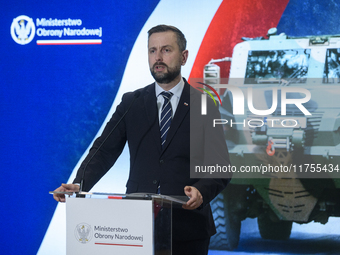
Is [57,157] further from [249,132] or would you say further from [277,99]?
[277,99]

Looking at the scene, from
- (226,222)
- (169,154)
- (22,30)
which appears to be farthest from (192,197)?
(22,30)

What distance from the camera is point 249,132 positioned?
129 inches

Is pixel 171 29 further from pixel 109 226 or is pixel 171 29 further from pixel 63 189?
pixel 109 226

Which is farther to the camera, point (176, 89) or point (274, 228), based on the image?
point (274, 228)

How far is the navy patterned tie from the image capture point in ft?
6.67

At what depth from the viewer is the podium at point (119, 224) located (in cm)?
134

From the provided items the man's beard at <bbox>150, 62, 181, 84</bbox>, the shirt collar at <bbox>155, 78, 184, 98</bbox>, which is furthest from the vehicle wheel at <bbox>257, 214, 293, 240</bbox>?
the man's beard at <bbox>150, 62, 181, 84</bbox>

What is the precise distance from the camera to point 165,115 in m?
2.09

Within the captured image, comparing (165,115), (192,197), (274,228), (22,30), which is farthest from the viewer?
(22,30)

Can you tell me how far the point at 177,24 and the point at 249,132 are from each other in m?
1.20

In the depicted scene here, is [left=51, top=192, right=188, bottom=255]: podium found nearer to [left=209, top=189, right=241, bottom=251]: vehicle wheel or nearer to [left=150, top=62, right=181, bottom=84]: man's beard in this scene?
[left=150, top=62, right=181, bottom=84]: man's beard

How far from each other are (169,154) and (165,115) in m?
0.25

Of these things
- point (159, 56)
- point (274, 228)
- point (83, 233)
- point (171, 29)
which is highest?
point (171, 29)

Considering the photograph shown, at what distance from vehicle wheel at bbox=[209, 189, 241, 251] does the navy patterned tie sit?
61.0 inches
